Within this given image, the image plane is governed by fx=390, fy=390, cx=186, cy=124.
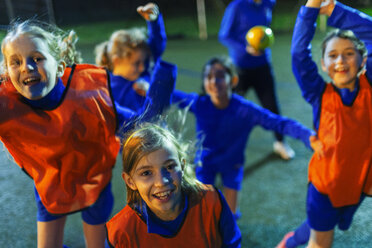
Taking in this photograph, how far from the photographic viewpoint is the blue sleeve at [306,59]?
1720 millimetres

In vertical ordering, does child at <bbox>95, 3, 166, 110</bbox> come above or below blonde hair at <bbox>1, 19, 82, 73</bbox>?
below

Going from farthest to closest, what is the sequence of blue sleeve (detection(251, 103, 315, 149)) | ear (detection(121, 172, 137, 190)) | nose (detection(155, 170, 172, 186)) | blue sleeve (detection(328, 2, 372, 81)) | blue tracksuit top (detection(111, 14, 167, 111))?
blue tracksuit top (detection(111, 14, 167, 111)), blue sleeve (detection(251, 103, 315, 149)), blue sleeve (detection(328, 2, 372, 81)), ear (detection(121, 172, 137, 190)), nose (detection(155, 170, 172, 186))

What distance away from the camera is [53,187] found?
175 cm

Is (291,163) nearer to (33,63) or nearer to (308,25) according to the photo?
(308,25)

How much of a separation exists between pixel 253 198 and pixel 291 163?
0.74 meters

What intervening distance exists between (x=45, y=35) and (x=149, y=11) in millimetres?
758

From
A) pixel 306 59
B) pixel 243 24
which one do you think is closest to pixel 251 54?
pixel 243 24

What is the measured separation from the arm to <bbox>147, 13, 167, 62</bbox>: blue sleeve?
99 cm

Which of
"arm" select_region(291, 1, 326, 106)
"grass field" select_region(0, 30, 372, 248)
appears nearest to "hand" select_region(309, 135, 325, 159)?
"arm" select_region(291, 1, 326, 106)

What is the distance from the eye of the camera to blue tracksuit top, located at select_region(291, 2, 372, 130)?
1734 mm

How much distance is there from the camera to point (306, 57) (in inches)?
70.3

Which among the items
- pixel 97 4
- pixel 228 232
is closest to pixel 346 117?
pixel 228 232

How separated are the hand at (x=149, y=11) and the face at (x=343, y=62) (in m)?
0.99

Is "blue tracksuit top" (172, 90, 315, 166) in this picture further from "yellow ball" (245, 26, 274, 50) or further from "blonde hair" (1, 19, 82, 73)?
"blonde hair" (1, 19, 82, 73)
